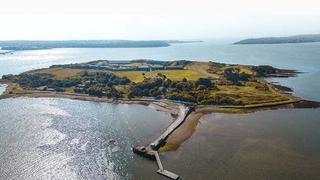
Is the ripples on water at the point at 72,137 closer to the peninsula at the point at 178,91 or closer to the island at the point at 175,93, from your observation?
the island at the point at 175,93

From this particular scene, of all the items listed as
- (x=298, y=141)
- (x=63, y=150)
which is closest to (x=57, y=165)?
(x=63, y=150)

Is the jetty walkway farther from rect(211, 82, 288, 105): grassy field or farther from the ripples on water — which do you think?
rect(211, 82, 288, 105): grassy field

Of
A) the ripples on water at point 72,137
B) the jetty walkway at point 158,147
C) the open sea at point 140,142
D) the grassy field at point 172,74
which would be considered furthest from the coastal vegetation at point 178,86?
the jetty walkway at point 158,147

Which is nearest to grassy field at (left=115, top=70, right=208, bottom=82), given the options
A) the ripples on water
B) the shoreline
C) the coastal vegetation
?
the coastal vegetation

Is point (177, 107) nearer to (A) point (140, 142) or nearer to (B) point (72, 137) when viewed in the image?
(A) point (140, 142)

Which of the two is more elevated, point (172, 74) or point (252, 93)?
point (252, 93)

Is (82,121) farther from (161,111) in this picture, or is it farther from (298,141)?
(298,141)

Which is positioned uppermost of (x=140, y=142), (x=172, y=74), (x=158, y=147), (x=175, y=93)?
(x=175, y=93)

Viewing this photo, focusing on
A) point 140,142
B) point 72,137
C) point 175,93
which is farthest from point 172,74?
point 140,142

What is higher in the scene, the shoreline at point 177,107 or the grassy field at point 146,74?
the shoreline at point 177,107
